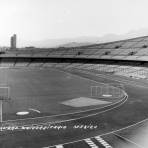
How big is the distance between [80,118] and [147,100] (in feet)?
53.0

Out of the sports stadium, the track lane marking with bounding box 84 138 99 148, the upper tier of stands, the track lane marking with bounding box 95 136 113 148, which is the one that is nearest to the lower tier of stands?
the upper tier of stands

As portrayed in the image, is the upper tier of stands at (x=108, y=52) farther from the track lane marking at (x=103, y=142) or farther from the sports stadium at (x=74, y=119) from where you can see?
the track lane marking at (x=103, y=142)

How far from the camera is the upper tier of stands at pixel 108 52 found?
91625 millimetres

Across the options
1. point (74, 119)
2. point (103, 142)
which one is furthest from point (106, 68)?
point (103, 142)

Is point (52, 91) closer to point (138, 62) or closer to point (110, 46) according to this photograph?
point (138, 62)

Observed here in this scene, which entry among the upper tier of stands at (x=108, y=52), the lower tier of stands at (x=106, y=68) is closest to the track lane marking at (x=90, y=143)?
the lower tier of stands at (x=106, y=68)

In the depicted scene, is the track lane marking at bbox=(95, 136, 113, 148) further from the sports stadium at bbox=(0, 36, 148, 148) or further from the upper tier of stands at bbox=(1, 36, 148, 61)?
the upper tier of stands at bbox=(1, 36, 148, 61)

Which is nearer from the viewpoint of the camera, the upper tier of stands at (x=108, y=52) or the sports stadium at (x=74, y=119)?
the sports stadium at (x=74, y=119)

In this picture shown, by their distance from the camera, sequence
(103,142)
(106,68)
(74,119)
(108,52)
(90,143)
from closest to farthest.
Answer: (90,143)
(103,142)
(74,119)
(106,68)
(108,52)

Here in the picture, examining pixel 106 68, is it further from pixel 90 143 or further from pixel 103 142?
pixel 90 143

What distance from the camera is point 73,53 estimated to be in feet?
394

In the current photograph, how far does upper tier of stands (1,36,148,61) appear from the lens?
301 feet

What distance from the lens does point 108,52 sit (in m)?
104

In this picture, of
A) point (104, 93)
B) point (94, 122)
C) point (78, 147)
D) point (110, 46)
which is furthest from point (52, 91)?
point (110, 46)
